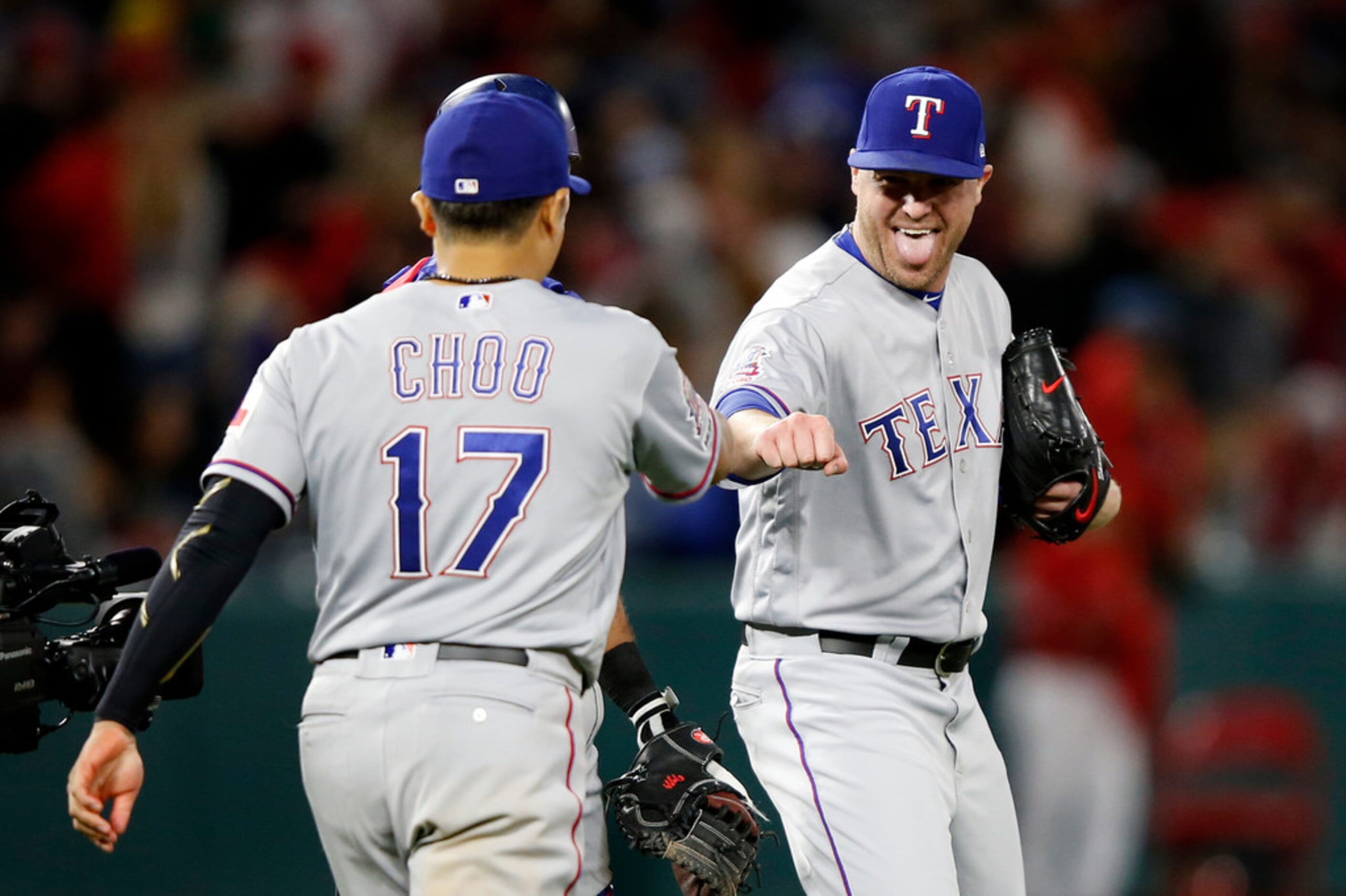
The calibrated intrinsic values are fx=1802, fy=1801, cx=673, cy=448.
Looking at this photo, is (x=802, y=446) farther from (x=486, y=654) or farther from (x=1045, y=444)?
(x=1045, y=444)

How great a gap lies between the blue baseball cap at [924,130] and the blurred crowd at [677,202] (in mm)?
3009

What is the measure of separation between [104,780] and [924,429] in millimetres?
1765

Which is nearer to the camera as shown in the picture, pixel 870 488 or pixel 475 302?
pixel 475 302

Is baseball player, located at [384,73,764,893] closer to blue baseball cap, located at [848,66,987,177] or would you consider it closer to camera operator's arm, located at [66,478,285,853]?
camera operator's arm, located at [66,478,285,853]

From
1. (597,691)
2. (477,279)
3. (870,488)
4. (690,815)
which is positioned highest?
(477,279)

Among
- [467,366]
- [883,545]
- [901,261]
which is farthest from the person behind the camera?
[901,261]

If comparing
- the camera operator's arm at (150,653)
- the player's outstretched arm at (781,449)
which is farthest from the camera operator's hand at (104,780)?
the player's outstretched arm at (781,449)

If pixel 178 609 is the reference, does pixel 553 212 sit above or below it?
above

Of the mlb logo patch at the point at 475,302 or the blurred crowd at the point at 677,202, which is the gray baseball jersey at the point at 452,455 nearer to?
the mlb logo patch at the point at 475,302

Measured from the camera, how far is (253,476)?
2.73 metres

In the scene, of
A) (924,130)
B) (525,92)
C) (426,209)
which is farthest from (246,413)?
(924,130)

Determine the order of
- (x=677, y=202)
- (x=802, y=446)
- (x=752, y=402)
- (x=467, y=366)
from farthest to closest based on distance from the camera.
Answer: (x=677, y=202), (x=752, y=402), (x=802, y=446), (x=467, y=366)

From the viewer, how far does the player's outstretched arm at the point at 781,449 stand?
300 centimetres

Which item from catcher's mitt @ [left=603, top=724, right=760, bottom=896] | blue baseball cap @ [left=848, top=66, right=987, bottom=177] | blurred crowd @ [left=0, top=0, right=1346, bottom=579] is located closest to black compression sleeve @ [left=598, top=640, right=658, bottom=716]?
catcher's mitt @ [left=603, top=724, right=760, bottom=896]
